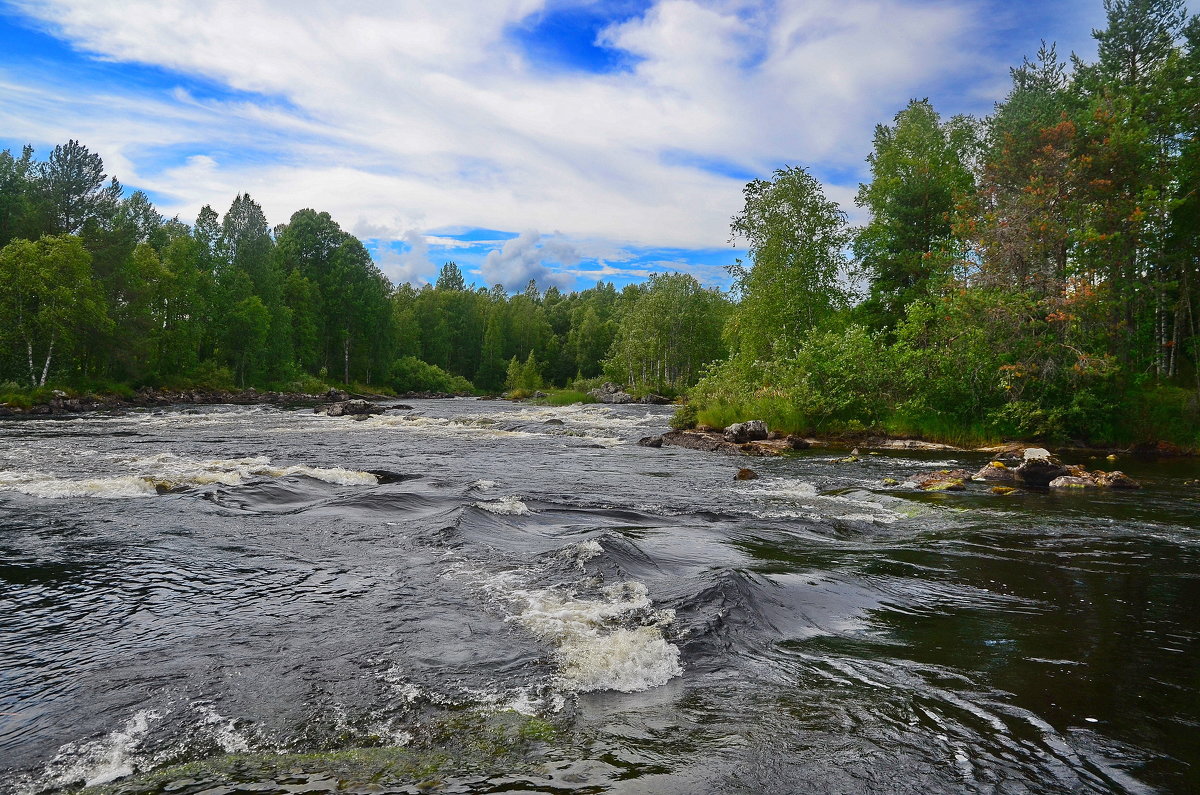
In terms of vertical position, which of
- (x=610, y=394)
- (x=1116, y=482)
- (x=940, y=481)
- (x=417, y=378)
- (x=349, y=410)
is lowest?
(x=349, y=410)

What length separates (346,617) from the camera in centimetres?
662

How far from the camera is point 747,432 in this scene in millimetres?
25750

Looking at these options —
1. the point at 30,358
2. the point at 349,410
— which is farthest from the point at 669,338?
the point at 30,358

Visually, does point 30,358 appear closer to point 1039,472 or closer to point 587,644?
point 587,644

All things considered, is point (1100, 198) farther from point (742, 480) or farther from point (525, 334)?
point (525, 334)

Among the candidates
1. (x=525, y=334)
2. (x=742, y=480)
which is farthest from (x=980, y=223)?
(x=525, y=334)

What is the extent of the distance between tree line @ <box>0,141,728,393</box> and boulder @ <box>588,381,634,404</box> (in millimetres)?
3215

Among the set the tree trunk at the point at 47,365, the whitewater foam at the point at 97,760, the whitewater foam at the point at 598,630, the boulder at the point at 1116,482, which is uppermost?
the tree trunk at the point at 47,365

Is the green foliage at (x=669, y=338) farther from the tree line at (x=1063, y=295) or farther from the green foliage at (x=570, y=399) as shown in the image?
the tree line at (x=1063, y=295)

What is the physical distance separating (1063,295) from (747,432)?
12.9 m

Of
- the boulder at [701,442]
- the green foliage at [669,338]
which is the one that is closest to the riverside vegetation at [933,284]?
the boulder at [701,442]

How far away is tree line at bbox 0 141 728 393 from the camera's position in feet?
137

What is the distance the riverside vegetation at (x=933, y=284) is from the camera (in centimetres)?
2362

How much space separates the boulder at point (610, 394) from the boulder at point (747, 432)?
131ft
